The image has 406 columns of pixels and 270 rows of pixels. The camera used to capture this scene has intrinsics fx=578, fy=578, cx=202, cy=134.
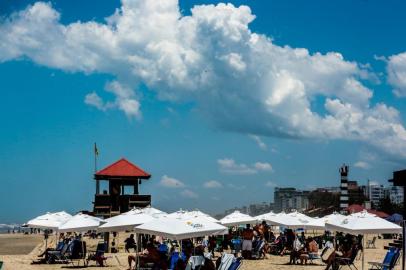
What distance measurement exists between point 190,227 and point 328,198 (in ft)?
462

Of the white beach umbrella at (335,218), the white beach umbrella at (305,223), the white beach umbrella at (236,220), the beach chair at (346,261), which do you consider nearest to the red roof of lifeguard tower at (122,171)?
the white beach umbrella at (236,220)

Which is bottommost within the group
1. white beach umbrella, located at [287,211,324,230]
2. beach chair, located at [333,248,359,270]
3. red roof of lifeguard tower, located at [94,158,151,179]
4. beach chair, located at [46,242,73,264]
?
beach chair, located at [46,242,73,264]

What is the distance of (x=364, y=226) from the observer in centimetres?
1460

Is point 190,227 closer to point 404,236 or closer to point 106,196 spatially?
point 404,236

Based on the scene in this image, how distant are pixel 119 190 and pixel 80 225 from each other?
1727 centimetres

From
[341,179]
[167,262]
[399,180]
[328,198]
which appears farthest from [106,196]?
[328,198]

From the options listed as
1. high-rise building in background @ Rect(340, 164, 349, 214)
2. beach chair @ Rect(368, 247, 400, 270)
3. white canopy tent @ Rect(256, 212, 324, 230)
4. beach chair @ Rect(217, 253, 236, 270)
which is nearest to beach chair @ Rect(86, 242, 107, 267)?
beach chair @ Rect(217, 253, 236, 270)

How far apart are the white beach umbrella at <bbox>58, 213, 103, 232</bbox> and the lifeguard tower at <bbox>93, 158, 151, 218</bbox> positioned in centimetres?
1399

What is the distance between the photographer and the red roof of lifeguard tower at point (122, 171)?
35431mm

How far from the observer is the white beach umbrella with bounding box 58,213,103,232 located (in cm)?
1846

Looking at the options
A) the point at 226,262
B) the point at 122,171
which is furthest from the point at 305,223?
the point at 122,171

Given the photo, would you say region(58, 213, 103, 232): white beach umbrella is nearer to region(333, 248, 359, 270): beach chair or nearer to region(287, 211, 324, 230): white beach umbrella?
region(333, 248, 359, 270): beach chair

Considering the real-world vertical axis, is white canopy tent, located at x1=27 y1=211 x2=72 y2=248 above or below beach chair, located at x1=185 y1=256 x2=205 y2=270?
above

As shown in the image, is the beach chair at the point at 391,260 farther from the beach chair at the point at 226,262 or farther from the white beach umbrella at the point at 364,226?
the beach chair at the point at 226,262
